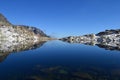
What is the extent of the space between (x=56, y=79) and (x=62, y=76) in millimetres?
2454

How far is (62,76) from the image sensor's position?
41219mm

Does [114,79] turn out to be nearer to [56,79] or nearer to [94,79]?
[94,79]

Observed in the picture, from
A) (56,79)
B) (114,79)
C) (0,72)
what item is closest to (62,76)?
(56,79)

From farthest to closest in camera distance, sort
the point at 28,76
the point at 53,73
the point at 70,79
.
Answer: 1. the point at 53,73
2. the point at 28,76
3. the point at 70,79

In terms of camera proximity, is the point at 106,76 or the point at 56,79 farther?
the point at 106,76

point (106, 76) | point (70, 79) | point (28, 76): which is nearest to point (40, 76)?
point (28, 76)

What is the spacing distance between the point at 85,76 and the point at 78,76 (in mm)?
1336

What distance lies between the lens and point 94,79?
39.2 m

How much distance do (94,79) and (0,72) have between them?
19826 millimetres

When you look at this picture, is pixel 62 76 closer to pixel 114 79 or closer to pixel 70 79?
pixel 70 79

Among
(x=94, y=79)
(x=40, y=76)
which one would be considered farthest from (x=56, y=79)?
(x=94, y=79)

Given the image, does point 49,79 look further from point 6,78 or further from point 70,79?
point 6,78

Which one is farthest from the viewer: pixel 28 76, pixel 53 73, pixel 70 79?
pixel 53 73

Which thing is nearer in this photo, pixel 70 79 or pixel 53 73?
pixel 70 79
